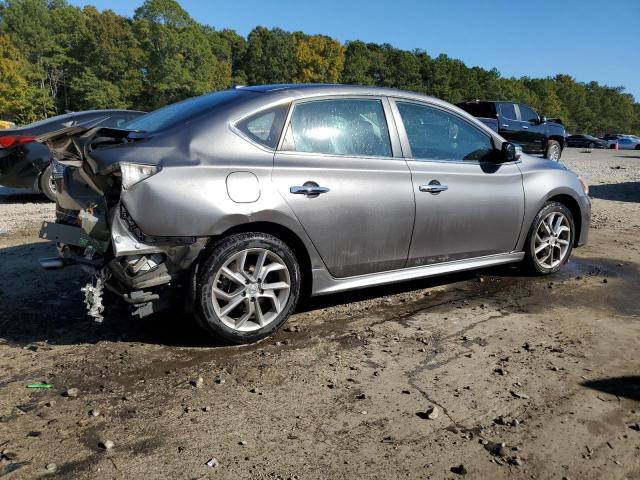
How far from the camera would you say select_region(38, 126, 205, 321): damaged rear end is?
3.34m

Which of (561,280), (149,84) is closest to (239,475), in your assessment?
(561,280)

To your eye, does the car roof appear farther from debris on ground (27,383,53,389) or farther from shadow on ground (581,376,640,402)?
shadow on ground (581,376,640,402)

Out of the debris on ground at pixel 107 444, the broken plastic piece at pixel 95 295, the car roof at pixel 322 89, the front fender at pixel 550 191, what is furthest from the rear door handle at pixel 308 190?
the front fender at pixel 550 191

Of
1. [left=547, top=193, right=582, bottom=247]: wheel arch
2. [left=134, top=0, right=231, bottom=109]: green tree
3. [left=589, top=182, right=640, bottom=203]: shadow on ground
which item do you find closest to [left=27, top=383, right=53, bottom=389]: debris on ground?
[left=547, top=193, right=582, bottom=247]: wheel arch

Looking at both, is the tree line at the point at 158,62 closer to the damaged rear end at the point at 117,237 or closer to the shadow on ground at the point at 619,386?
the damaged rear end at the point at 117,237

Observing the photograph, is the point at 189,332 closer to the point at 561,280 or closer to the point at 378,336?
the point at 378,336

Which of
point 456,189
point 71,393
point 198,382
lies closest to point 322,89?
point 456,189

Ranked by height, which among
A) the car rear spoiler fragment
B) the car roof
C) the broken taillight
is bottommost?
the broken taillight

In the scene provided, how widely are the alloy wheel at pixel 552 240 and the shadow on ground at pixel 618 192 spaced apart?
6.48 metres

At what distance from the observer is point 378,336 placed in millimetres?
3934

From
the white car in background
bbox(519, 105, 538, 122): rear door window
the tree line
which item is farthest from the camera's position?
the tree line

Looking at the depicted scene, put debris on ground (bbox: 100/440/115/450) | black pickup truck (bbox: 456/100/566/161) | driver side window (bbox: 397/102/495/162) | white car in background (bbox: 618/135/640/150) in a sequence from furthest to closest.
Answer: white car in background (bbox: 618/135/640/150) < black pickup truck (bbox: 456/100/566/161) < driver side window (bbox: 397/102/495/162) < debris on ground (bbox: 100/440/115/450)

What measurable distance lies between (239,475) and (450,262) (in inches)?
113

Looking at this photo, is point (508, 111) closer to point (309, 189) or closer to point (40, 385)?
point (309, 189)
